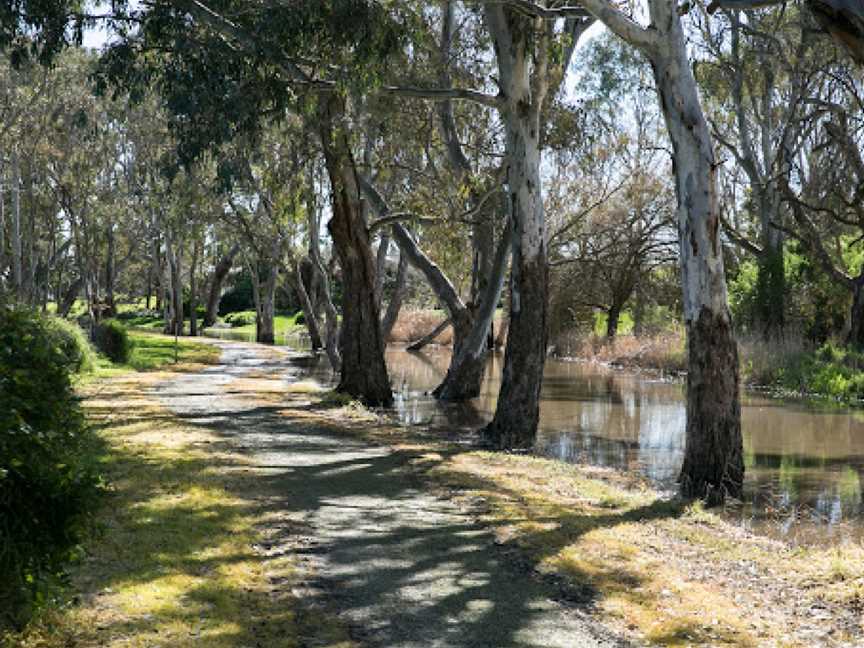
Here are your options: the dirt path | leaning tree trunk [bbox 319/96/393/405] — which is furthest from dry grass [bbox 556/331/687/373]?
the dirt path

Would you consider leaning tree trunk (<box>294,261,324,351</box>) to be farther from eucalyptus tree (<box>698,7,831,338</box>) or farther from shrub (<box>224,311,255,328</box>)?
shrub (<box>224,311,255,328</box>)

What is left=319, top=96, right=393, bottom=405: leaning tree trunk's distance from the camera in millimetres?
17578

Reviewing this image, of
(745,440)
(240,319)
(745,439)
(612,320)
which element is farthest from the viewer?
(240,319)

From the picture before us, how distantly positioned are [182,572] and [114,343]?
70.0 feet

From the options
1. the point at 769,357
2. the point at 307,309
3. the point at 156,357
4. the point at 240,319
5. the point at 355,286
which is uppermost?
the point at 355,286

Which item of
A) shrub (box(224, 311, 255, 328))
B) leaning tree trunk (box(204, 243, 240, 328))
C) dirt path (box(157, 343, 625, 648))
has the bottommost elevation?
dirt path (box(157, 343, 625, 648))

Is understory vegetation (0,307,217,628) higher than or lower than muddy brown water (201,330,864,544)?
higher

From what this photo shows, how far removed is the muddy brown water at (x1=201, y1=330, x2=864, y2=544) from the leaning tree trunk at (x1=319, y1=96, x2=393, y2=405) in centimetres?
103

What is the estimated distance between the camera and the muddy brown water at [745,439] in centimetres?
1076

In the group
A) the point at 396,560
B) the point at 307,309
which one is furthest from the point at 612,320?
the point at 396,560

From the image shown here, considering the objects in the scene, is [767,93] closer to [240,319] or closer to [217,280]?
[217,280]

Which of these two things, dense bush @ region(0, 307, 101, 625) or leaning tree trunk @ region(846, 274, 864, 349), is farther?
leaning tree trunk @ region(846, 274, 864, 349)

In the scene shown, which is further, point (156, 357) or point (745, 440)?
point (156, 357)

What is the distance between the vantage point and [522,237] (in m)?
14.6
